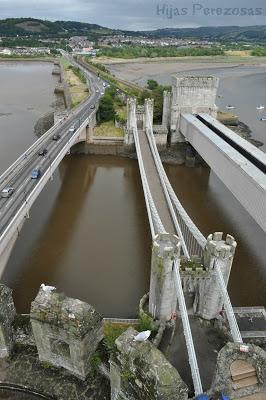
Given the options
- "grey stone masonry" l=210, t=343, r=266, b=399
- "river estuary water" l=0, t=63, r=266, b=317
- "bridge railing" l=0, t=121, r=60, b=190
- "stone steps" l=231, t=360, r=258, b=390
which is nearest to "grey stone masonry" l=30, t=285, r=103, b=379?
"grey stone masonry" l=210, t=343, r=266, b=399

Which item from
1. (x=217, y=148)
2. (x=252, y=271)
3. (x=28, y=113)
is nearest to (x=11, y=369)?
(x=252, y=271)

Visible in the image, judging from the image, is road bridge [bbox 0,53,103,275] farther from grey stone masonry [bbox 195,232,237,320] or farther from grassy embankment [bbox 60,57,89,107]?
grassy embankment [bbox 60,57,89,107]

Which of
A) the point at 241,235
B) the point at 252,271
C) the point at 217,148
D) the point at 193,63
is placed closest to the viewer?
the point at 252,271

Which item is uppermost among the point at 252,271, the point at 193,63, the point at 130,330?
the point at 193,63

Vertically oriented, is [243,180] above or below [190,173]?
above

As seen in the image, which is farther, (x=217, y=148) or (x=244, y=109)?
(x=244, y=109)

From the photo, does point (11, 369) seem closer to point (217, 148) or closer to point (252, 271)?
point (252, 271)

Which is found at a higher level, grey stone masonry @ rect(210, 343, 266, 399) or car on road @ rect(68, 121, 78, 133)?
car on road @ rect(68, 121, 78, 133)

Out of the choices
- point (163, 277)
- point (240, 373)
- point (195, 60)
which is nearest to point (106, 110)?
point (163, 277)
